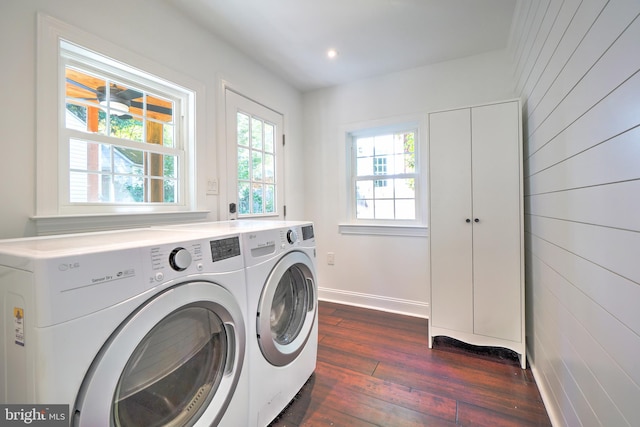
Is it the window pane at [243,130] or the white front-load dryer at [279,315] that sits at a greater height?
the window pane at [243,130]

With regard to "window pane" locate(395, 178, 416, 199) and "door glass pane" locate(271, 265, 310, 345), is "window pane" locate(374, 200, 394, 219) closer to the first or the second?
"window pane" locate(395, 178, 416, 199)

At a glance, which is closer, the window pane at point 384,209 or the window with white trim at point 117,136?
the window with white trim at point 117,136

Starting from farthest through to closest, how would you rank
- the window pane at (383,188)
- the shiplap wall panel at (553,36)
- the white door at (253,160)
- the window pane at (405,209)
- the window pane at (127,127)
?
1. the window pane at (383,188)
2. the window pane at (405,209)
3. the white door at (253,160)
4. the window pane at (127,127)
5. the shiplap wall panel at (553,36)

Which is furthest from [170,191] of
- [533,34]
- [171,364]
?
[533,34]

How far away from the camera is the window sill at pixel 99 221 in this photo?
4.11 ft

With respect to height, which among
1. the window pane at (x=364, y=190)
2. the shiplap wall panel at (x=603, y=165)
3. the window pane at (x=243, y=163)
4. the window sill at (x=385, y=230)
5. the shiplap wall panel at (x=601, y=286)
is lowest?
the shiplap wall panel at (x=601, y=286)

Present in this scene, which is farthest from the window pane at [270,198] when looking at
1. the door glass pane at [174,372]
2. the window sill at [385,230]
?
the door glass pane at [174,372]

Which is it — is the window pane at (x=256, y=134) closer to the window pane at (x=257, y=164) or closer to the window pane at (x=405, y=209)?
the window pane at (x=257, y=164)

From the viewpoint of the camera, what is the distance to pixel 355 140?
296 centimetres

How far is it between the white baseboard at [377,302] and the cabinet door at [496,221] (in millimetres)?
660

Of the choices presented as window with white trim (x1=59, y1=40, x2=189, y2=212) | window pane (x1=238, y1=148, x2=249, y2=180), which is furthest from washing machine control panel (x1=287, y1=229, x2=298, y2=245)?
window pane (x1=238, y1=148, x2=249, y2=180)

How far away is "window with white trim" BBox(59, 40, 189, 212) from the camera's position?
1389mm

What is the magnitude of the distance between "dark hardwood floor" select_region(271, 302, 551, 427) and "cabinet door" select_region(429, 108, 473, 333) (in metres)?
0.27

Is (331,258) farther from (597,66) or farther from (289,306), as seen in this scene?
(597,66)
